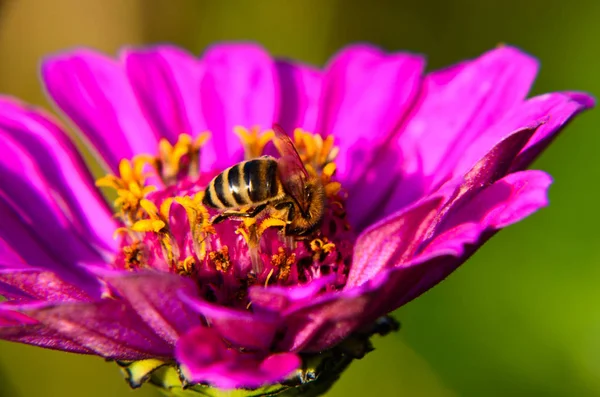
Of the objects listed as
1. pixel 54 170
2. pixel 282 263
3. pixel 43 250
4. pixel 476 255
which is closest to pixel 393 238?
pixel 282 263

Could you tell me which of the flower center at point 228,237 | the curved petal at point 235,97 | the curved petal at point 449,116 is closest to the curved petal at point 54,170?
the flower center at point 228,237

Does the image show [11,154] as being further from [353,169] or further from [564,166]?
[564,166]

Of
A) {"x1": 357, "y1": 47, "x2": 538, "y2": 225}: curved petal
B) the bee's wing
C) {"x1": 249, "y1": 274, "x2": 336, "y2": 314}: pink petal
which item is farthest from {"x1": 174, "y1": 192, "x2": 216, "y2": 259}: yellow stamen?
{"x1": 357, "y1": 47, "x2": 538, "y2": 225}: curved petal

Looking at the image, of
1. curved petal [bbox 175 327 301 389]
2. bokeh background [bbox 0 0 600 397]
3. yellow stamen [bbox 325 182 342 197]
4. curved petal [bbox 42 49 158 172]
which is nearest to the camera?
curved petal [bbox 175 327 301 389]

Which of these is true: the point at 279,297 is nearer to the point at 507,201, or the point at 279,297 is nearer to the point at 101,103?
the point at 507,201

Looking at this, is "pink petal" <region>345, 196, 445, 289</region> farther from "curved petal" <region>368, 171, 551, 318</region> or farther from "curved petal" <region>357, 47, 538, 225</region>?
"curved petal" <region>357, 47, 538, 225</region>

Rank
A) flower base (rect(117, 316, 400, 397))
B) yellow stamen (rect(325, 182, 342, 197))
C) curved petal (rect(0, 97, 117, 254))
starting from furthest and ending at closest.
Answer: curved petal (rect(0, 97, 117, 254))
yellow stamen (rect(325, 182, 342, 197))
flower base (rect(117, 316, 400, 397))
